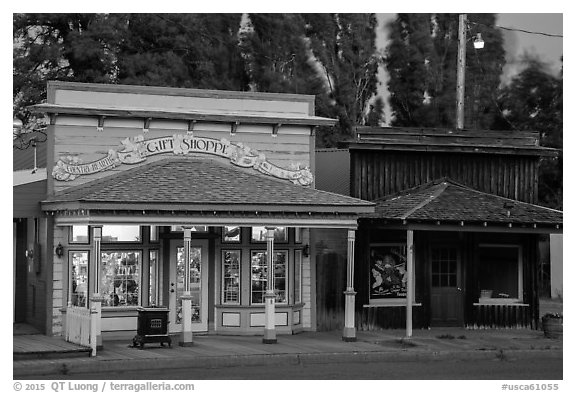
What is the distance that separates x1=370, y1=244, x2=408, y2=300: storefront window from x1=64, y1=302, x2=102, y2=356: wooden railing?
6.68m

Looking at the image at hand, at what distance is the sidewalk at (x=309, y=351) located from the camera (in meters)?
20.5

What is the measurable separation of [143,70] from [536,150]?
18.2 meters

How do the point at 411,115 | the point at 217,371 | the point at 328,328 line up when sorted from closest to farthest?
the point at 217,371, the point at 328,328, the point at 411,115

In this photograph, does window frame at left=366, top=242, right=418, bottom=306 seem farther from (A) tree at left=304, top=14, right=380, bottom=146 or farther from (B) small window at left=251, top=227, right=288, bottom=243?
(A) tree at left=304, top=14, right=380, bottom=146

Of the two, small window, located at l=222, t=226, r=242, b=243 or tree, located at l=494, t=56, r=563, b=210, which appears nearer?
small window, located at l=222, t=226, r=242, b=243

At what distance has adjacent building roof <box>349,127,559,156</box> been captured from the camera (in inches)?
1054

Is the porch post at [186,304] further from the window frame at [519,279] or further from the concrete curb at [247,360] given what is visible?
the window frame at [519,279]

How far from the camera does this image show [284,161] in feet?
84.8

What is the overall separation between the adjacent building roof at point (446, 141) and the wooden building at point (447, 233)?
0.02m

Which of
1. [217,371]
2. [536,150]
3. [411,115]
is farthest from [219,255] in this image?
[411,115]

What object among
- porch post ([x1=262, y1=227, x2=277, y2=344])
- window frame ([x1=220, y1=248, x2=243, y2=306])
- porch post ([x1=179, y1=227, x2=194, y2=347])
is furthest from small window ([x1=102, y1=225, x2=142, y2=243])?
porch post ([x1=262, y1=227, x2=277, y2=344])

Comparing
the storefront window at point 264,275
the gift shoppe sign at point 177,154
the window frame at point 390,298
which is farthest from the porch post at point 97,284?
the window frame at point 390,298

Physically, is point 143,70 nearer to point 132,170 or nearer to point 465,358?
point 132,170
